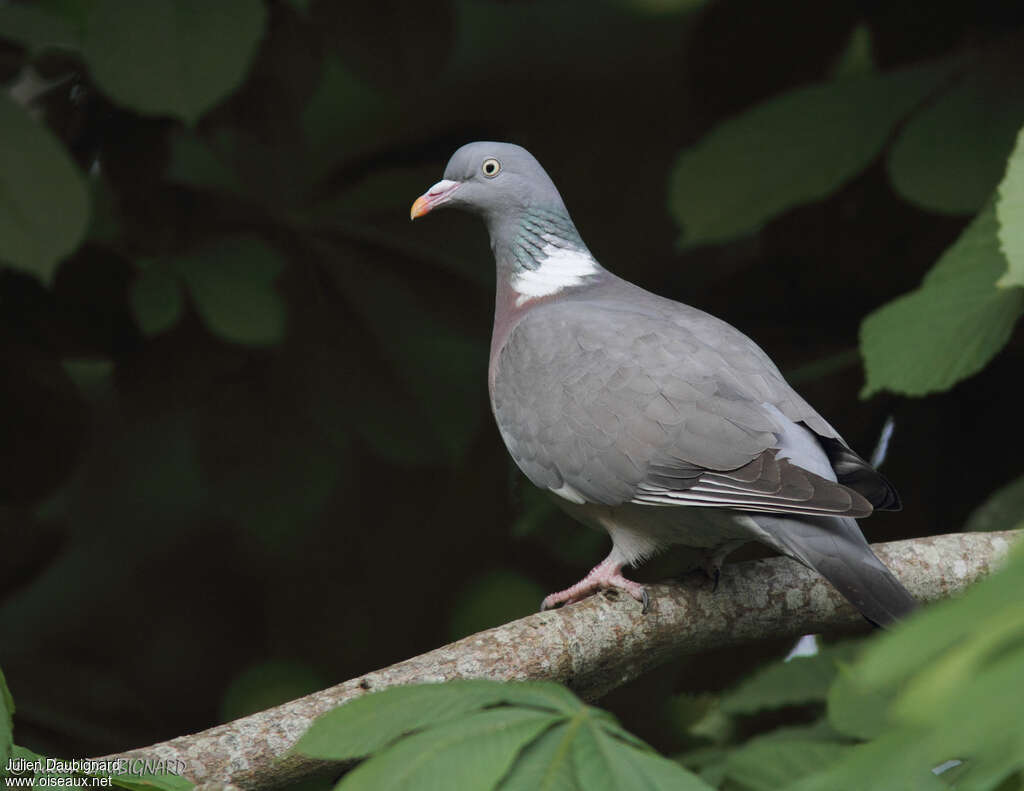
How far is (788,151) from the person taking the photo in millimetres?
3186

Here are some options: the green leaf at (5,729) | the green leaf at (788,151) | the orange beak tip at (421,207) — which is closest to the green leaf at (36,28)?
the orange beak tip at (421,207)

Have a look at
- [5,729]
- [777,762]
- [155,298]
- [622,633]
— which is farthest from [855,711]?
[155,298]

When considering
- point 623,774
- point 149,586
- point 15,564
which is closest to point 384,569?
point 149,586

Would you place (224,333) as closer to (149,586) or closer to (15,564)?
(15,564)

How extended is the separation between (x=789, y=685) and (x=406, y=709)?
68.2 inches

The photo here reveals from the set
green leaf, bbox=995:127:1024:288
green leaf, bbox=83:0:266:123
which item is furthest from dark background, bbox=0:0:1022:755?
green leaf, bbox=995:127:1024:288

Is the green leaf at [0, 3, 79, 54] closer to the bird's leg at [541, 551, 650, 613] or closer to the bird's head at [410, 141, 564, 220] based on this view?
the bird's head at [410, 141, 564, 220]

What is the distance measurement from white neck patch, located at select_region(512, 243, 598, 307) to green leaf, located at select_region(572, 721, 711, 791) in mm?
2109

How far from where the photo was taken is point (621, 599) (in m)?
2.56

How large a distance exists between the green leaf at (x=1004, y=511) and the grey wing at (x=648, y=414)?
21.8 inches

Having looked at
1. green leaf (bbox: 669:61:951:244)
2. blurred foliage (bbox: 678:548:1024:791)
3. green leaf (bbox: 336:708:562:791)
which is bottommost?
green leaf (bbox: 336:708:562:791)

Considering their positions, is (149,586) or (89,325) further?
(149,586)

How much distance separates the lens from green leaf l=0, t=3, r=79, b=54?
124 inches

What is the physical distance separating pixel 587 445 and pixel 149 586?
243 centimetres
